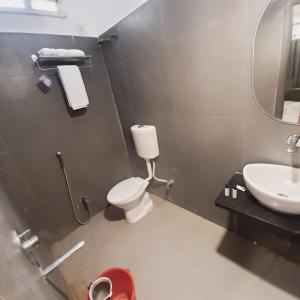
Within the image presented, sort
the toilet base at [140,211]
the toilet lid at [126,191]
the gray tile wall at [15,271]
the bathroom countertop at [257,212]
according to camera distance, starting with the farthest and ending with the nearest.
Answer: the toilet base at [140,211] < the toilet lid at [126,191] < the bathroom countertop at [257,212] < the gray tile wall at [15,271]

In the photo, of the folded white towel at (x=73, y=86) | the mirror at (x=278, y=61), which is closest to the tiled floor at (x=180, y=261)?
the mirror at (x=278, y=61)

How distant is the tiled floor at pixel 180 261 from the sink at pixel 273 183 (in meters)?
0.65

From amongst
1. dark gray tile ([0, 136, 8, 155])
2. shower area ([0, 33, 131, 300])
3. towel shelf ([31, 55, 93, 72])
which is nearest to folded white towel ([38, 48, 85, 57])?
towel shelf ([31, 55, 93, 72])

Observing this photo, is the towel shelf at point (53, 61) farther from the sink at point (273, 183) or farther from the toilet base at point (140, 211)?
the sink at point (273, 183)

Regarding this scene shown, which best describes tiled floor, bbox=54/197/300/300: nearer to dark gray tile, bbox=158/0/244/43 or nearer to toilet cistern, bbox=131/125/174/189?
toilet cistern, bbox=131/125/174/189

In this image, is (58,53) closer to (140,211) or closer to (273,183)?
(140,211)

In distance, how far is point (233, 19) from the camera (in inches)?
41.0

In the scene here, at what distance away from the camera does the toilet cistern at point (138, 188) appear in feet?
5.97

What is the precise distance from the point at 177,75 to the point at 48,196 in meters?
1.64

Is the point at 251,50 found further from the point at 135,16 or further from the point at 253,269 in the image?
the point at 253,269

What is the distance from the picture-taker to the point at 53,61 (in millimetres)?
1626

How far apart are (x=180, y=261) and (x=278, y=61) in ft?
5.12

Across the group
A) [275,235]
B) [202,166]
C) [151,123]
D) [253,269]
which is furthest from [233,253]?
[151,123]

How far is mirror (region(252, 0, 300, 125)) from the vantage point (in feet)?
3.07
